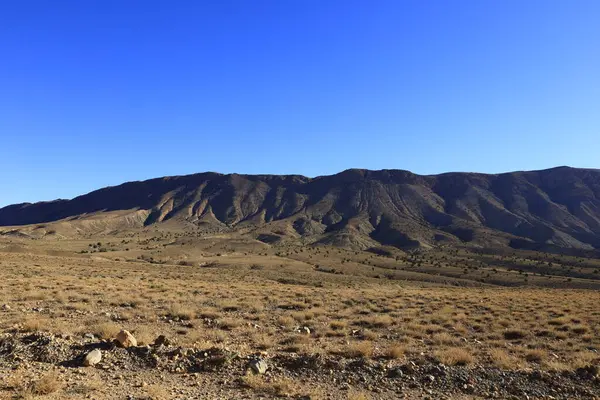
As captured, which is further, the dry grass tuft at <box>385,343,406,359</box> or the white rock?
the dry grass tuft at <box>385,343,406,359</box>

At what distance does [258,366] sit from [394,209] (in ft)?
509

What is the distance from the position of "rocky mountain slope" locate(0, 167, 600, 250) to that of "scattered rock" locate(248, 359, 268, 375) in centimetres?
10844

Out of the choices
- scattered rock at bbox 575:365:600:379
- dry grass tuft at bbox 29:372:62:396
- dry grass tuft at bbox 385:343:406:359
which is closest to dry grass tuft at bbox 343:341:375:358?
dry grass tuft at bbox 385:343:406:359

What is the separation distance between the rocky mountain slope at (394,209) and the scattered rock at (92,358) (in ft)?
357

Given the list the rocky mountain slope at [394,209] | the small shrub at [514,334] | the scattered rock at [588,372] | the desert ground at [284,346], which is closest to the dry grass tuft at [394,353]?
the desert ground at [284,346]

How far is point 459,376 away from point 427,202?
16240 centimetres

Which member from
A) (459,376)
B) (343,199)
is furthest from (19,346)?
(343,199)

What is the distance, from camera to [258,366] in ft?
29.2

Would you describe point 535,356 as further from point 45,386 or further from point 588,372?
point 45,386

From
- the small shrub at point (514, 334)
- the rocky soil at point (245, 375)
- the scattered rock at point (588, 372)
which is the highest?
the rocky soil at point (245, 375)

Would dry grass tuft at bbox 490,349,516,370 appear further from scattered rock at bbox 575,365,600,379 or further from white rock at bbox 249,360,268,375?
white rock at bbox 249,360,268,375

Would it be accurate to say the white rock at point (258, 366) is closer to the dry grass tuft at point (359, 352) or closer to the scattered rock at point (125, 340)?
the dry grass tuft at point (359, 352)

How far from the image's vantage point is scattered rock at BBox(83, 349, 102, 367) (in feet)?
29.3

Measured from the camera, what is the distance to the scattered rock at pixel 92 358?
352 inches
